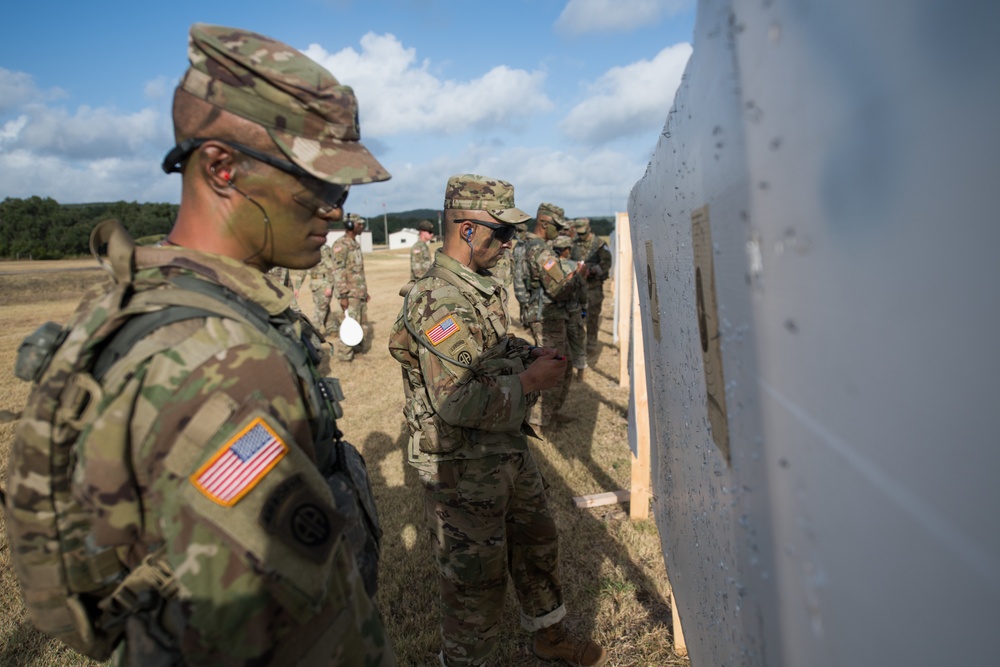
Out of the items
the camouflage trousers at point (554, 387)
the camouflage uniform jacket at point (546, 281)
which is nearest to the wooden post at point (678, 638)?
the camouflage trousers at point (554, 387)

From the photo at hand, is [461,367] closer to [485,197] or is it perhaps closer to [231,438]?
[485,197]

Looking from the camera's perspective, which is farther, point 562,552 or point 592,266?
point 592,266

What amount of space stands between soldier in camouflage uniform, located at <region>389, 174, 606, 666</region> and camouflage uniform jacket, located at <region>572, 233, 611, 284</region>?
6647 mm

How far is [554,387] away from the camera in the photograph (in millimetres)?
5426

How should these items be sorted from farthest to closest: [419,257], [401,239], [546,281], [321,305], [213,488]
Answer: [401,239]
[419,257]
[321,305]
[546,281]
[213,488]

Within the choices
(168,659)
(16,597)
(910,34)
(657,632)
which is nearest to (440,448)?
(168,659)

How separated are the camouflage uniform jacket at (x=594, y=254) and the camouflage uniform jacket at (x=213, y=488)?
8290 mm

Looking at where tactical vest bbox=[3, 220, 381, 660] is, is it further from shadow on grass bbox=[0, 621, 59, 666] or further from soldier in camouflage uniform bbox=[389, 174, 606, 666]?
shadow on grass bbox=[0, 621, 59, 666]

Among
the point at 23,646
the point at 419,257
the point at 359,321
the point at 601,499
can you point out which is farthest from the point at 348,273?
the point at 23,646

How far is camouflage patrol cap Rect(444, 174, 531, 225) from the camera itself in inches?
103

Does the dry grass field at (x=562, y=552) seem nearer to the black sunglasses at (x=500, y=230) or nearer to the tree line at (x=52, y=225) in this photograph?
the black sunglasses at (x=500, y=230)

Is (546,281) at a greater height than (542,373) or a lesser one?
greater

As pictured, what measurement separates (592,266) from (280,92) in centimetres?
814

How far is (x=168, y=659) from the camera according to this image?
1078 mm
